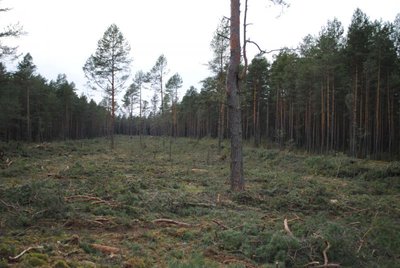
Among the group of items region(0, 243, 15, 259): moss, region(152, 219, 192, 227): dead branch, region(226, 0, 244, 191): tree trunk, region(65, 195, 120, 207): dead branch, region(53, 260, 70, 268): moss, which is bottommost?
region(152, 219, 192, 227): dead branch

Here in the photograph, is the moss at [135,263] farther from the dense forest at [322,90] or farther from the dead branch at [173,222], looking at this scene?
the dense forest at [322,90]

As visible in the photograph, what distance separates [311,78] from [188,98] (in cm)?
4421

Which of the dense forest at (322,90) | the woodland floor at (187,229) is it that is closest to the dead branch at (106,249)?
the woodland floor at (187,229)

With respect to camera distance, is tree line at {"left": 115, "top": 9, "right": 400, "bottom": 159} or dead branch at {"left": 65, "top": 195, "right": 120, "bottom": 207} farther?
tree line at {"left": 115, "top": 9, "right": 400, "bottom": 159}

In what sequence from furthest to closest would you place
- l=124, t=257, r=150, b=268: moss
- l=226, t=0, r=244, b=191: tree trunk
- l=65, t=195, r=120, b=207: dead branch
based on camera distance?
l=226, t=0, r=244, b=191: tree trunk
l=65, t=195, r=120, b=207: dead branch
l=124, t=257, r=150, b=268: moss

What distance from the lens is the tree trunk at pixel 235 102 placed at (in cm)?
1067

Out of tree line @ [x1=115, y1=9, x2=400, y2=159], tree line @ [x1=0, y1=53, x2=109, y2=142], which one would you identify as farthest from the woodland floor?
tree line @ [x1=0, y1=53, x2=109, y2=142]

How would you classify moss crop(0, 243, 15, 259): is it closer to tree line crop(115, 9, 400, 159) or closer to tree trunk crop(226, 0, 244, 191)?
tree trunk crop(226, 0, 244, 191)

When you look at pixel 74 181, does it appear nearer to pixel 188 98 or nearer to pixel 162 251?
pixel 162 251

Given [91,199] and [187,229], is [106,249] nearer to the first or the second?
[187,229]

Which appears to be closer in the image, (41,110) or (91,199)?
(91,199)

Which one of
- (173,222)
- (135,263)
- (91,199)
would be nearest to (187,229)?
(173,222)

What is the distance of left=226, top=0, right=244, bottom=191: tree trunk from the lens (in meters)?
10.7

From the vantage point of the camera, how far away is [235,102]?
35.0 feet
